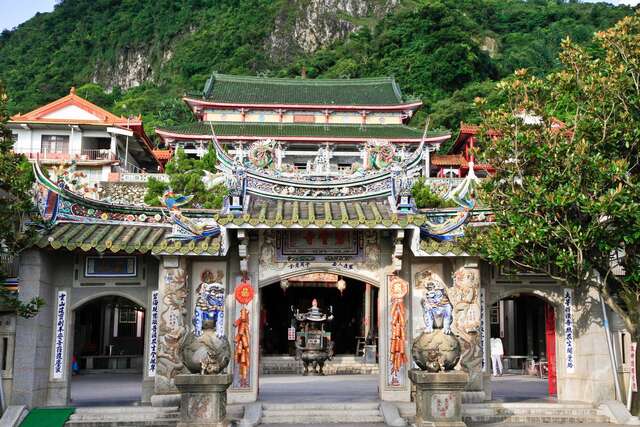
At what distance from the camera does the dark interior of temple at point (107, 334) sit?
2367cm

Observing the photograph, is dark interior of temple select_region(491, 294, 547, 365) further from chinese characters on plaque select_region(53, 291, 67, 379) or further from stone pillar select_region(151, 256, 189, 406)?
chinese characters on plaque select_region(53, 291, 67, 379)

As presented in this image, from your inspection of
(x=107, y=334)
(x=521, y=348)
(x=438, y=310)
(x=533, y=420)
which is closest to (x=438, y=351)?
(x=438, y=310)

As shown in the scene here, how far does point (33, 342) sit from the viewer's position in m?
11.5

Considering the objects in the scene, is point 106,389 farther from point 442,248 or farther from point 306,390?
point 442,248

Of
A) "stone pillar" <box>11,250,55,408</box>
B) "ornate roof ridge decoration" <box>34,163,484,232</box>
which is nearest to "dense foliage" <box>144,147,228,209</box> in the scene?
"ornate roof ridge decoration" <box>34,163,484,232</box>

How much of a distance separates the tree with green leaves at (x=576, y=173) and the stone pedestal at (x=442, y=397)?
83.2 inches

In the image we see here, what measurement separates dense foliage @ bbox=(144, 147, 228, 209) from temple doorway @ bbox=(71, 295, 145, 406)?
3.45 metres

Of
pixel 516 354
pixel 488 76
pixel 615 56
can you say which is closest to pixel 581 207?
pixel 615 56

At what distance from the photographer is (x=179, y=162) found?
25.0m

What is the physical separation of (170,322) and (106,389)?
5552mm

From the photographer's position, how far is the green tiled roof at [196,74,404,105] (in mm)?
41969

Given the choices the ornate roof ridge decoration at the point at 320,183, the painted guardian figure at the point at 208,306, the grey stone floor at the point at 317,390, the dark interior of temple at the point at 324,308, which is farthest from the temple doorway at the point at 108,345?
the ornate roof ridge decoration at the point at 320,183

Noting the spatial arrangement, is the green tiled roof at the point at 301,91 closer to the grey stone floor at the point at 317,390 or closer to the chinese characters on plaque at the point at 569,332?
the grey stone floor at the point at 317,390

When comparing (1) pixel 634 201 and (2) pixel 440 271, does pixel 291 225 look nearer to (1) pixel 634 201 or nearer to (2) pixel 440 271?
(2) pixel 440 271
